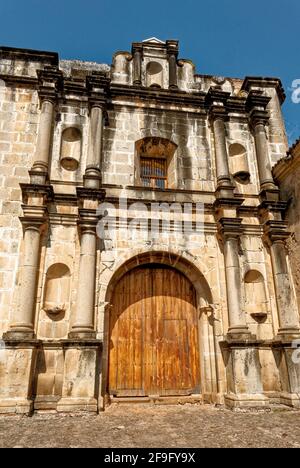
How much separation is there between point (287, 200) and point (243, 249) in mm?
1687

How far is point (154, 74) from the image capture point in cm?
1033

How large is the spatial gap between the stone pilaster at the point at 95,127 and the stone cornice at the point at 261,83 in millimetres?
4262

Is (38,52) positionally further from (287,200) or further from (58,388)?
(58,388)

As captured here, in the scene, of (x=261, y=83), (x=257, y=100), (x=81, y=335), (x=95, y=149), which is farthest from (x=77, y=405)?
(x=261, y=83)

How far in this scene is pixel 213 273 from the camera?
816 cm

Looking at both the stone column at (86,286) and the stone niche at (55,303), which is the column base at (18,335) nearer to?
the stone niche at (55,303)

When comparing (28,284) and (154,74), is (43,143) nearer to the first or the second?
(28,284)

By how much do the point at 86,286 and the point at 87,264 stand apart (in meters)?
0.47

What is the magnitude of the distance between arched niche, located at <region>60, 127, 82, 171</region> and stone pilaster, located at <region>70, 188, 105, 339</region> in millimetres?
1220

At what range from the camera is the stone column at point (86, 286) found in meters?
6.98

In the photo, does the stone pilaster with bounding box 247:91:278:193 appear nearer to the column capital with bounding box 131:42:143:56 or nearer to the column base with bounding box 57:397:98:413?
the column capital with bounding box 131:42:143:56

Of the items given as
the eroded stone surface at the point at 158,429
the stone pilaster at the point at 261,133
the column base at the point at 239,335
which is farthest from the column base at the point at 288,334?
the stone pilaster at the point at 261,133

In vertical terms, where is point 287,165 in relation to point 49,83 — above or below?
below
